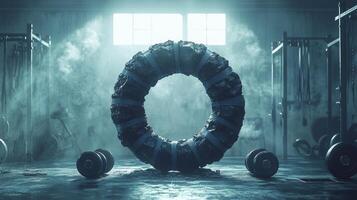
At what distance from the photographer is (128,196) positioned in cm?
605

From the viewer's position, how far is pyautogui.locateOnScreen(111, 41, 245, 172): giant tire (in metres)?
8.48

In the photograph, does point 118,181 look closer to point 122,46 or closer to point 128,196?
point 128,196

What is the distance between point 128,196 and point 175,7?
9.54 m

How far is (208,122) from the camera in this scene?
873cm

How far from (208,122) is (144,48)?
21.0 ft

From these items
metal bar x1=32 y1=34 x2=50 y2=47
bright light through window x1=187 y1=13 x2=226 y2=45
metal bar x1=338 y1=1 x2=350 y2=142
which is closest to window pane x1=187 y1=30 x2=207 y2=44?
bright light through window x1=187 y1=13 x2=226 y2=45

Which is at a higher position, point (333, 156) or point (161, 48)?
point (161, 48)

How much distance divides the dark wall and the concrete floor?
5399 millimetres

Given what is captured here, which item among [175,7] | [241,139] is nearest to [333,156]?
[241,139]

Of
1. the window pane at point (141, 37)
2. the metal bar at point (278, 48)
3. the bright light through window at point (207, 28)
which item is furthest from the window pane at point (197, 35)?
the metal bar at point (278, 48)

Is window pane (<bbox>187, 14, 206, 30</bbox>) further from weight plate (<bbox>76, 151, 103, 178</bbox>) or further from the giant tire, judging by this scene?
weight plate (<bbox>76, 151, 103, 178</bbox>)

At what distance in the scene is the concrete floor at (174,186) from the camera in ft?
20.1

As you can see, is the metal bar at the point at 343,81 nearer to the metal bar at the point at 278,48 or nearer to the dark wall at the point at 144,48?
the metal bar at the point at 278,48

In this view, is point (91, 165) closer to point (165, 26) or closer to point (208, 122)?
point (208, 122)
